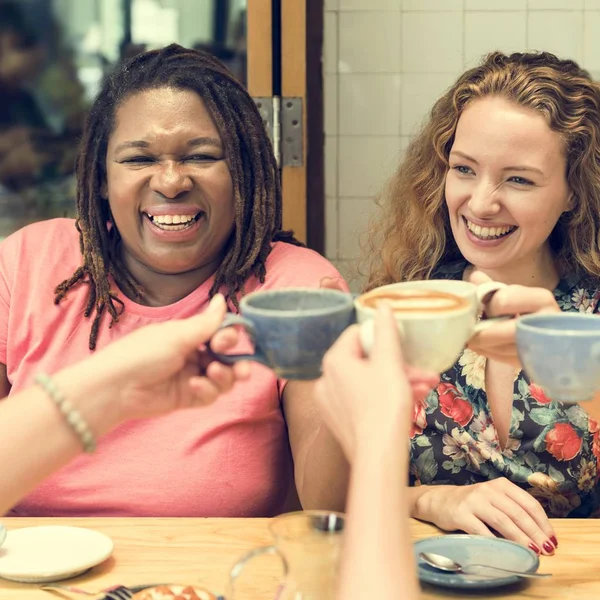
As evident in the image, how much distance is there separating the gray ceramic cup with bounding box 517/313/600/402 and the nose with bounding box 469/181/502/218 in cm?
73

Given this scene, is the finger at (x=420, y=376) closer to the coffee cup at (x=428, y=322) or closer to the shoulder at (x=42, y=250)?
the coffee cup at (x=428, y=322)

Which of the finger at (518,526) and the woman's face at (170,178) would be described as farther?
the woman's face at (170,178)

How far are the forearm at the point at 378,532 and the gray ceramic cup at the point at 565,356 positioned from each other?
7.8 inches

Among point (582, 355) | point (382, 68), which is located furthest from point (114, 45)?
point (582, 355)

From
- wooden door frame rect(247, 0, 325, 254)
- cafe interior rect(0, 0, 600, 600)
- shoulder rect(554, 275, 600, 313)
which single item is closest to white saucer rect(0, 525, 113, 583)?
cafe interior rect(0, 0, 600, 600)

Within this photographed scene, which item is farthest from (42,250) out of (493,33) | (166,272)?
(493,33)

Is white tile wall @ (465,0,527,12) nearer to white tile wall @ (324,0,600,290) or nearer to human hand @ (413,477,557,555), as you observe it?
white tile wall @ (324,0,600,290)

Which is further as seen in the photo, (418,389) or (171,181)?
(171,181)

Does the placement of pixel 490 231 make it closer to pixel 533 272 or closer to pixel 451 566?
pixel 533 272

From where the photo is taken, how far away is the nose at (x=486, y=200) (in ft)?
5.72

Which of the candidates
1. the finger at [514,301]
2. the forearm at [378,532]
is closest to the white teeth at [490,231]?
the finger at [514,301]

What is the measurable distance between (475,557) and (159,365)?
506 millimetres

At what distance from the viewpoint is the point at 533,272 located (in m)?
1.86

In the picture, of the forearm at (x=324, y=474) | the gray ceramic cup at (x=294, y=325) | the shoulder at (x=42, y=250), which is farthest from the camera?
the shoulder at (x=42, y=250)
